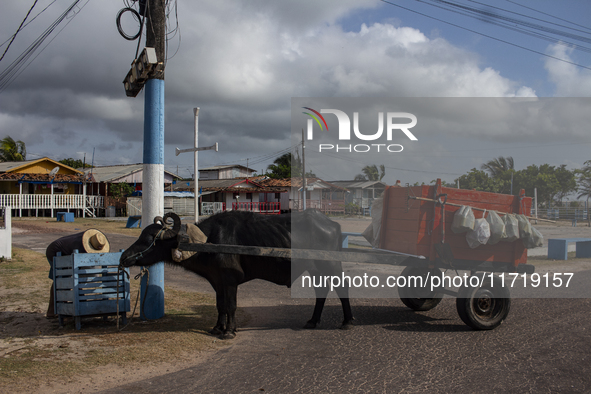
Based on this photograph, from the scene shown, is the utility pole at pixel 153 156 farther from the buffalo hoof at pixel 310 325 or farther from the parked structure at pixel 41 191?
the parked structure at pixel 41 191

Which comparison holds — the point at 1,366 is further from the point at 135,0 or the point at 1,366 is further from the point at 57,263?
the point at 135,0

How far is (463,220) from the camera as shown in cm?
594

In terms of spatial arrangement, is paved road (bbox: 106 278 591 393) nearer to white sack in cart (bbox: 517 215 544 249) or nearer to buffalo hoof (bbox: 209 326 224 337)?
buffalo hoof (bbox: 209 326 224 337)

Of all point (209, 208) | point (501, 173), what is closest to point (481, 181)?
point (501, 173)

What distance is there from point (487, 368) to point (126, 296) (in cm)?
475

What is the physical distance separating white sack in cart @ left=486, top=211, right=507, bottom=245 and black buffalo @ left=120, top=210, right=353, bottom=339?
2.17 m

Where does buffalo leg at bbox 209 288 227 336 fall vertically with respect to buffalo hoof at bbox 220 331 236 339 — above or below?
above

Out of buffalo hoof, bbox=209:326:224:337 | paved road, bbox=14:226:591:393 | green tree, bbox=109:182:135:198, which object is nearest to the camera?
paved road, bbox=14:226:591:393

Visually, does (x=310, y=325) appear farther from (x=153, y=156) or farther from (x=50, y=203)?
(x=50, y=203)

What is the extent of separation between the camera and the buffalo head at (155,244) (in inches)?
223

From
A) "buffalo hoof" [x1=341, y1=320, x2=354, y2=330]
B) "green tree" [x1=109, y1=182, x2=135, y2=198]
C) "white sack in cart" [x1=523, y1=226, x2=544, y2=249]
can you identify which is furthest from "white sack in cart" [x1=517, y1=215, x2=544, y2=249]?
"green tree" [x1=109, y1=182, x2=135, y2=198]

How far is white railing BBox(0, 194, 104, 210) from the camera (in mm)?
29188

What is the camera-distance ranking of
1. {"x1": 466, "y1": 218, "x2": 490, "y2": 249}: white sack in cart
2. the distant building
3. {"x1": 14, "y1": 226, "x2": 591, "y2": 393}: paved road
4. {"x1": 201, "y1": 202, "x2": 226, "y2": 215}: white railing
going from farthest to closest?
the distant building, {"x1": 201, "y1": 202, "x2": 226, "y2": 215}: white railing, {"x1": 466, "y1": 218, "x2": 490, "y2": 249}: white sack in cart, {"x1": 14, "y1": 226, "x2": 591, "y2": 393}: paved road

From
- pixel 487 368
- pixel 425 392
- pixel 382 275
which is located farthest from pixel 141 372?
pixel 382 275
